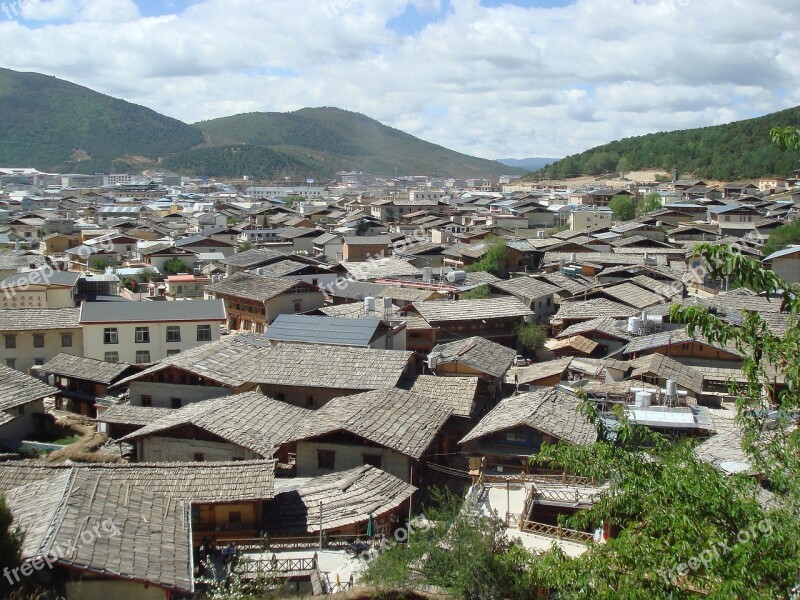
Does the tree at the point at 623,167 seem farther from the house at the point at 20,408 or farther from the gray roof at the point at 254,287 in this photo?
the house at the point at 20,408

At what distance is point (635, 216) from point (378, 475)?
56220mm

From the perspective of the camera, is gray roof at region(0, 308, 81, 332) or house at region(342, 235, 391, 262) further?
house at region(342, 235, 391, 262)

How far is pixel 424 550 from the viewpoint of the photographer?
38.2 feet

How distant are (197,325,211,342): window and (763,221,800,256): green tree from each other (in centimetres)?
3078

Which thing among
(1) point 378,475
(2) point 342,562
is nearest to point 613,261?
(1) point 378,475

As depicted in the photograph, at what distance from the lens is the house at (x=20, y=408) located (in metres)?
20.9

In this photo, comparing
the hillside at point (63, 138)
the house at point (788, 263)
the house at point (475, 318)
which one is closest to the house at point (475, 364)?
the house at point (475, 318)

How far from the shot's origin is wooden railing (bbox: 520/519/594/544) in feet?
44.8

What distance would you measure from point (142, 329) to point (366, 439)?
1228 centimetres

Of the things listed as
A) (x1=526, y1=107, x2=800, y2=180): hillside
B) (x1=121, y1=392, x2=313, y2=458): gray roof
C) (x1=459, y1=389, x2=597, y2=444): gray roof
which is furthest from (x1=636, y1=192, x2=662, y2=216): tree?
(x1=121, y1=392, x2=313, y2=458): gray roof

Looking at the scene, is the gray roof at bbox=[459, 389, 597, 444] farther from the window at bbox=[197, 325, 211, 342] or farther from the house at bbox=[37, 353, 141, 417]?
the house at bbox=[37, 353, 141, 417]

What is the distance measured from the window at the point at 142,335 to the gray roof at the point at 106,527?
13.1 m

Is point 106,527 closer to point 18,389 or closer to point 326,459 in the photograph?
point 326,459

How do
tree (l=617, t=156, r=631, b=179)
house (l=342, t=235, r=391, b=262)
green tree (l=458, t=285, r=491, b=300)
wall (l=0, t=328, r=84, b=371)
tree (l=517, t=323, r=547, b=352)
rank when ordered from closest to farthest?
wall (l=0, t=328, r=84, b=371) < tree (l=517, t=323, r=547, b=352) < green tree (l=458, t=285, r=491, b=300) < house (l=342, t=235, r=391, b=262) < tree (l=617, t=156, r=631, b=179)
